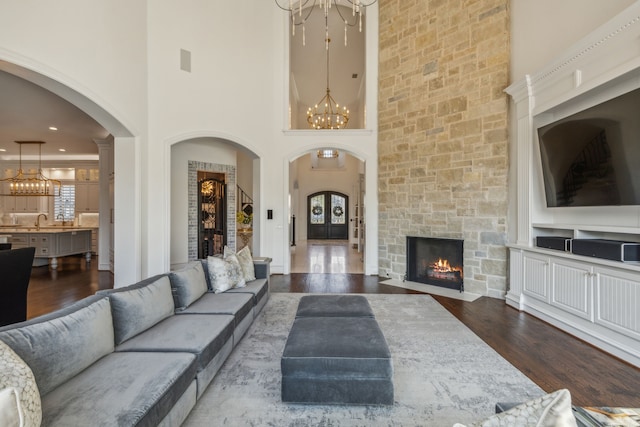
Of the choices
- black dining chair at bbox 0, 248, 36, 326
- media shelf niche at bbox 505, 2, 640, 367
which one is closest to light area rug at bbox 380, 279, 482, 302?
media shelf niche at bbox 505, 2, 640, 367

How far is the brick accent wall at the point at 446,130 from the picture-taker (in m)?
4.75

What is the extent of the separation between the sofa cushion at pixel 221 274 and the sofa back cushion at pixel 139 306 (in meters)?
0.74

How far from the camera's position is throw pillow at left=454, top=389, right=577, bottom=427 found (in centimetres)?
76

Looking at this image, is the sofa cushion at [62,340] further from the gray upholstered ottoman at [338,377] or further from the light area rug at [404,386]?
the gray upholstered ottoman at [338,377]

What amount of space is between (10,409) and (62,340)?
26.9 inches

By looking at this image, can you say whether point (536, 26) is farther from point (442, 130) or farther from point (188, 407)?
point (188, 407)

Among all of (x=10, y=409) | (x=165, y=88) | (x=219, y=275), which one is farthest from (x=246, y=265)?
(x=165, y=88)

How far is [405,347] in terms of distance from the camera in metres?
3.00

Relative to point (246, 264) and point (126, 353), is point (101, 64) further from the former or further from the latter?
point (126, 353)

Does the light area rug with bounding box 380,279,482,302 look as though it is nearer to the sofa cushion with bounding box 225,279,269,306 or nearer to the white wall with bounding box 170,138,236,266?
the sofa cushion with bounding box 225,279,269,306

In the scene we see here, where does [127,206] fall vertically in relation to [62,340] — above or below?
above

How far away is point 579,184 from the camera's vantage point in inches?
136

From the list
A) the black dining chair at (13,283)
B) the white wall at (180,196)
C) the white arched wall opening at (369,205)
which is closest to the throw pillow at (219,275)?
the black dining chair at (13,283)

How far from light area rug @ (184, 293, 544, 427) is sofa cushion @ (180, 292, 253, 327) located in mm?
314
